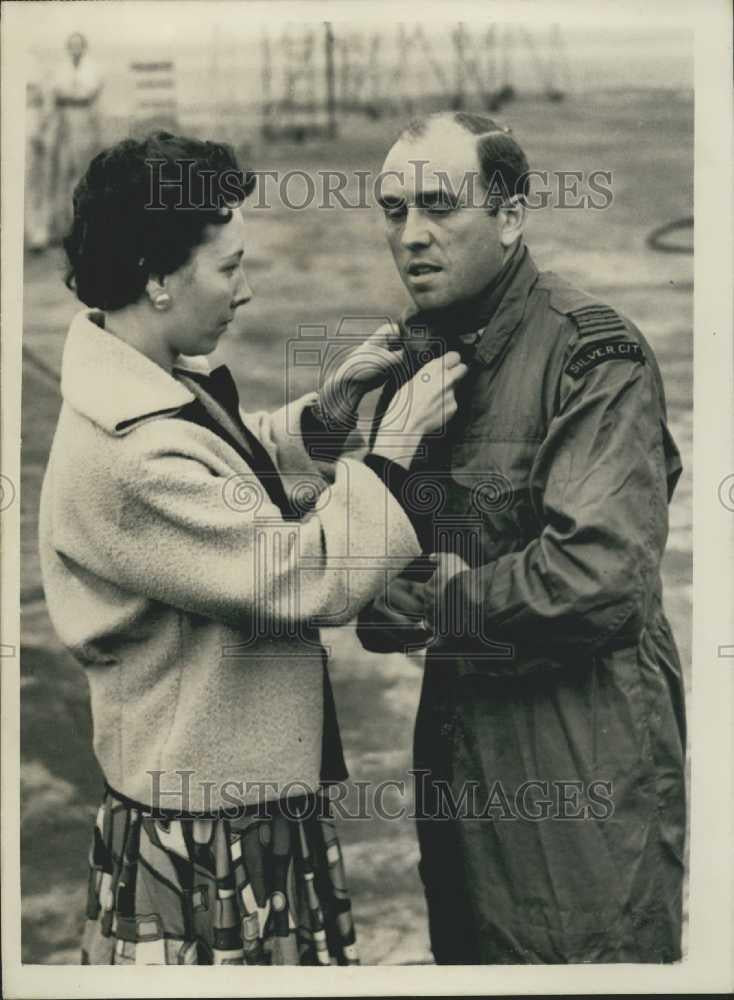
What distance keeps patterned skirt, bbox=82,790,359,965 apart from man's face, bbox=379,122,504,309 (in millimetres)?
1189

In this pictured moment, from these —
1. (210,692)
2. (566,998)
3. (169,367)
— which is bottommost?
(566,998)

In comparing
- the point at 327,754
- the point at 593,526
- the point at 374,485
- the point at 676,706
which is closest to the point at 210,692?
the point at 327,754

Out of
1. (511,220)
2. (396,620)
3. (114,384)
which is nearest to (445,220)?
(511,220)

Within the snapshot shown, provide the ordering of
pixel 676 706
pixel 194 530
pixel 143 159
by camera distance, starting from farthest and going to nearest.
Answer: pixel 676 706 < pixel 143 159 < pixel 194 530

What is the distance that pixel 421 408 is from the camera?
2.72 meters

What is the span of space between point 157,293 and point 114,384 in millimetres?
209

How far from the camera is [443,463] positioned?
9.09 feet

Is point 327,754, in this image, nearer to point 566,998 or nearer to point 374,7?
point 566,998

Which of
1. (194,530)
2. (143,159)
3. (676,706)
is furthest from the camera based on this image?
(676,706)

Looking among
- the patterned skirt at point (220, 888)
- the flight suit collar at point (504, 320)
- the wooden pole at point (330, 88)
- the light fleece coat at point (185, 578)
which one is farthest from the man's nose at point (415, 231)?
the patterned skirt at point (220, 888)

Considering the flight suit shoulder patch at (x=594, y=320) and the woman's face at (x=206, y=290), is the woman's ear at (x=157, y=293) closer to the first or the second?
the woman's face at (x=206, y=290)

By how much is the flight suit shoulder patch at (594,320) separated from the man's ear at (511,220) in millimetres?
219

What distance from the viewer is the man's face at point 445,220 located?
2.72 m

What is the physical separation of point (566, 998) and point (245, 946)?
0.76 metres
